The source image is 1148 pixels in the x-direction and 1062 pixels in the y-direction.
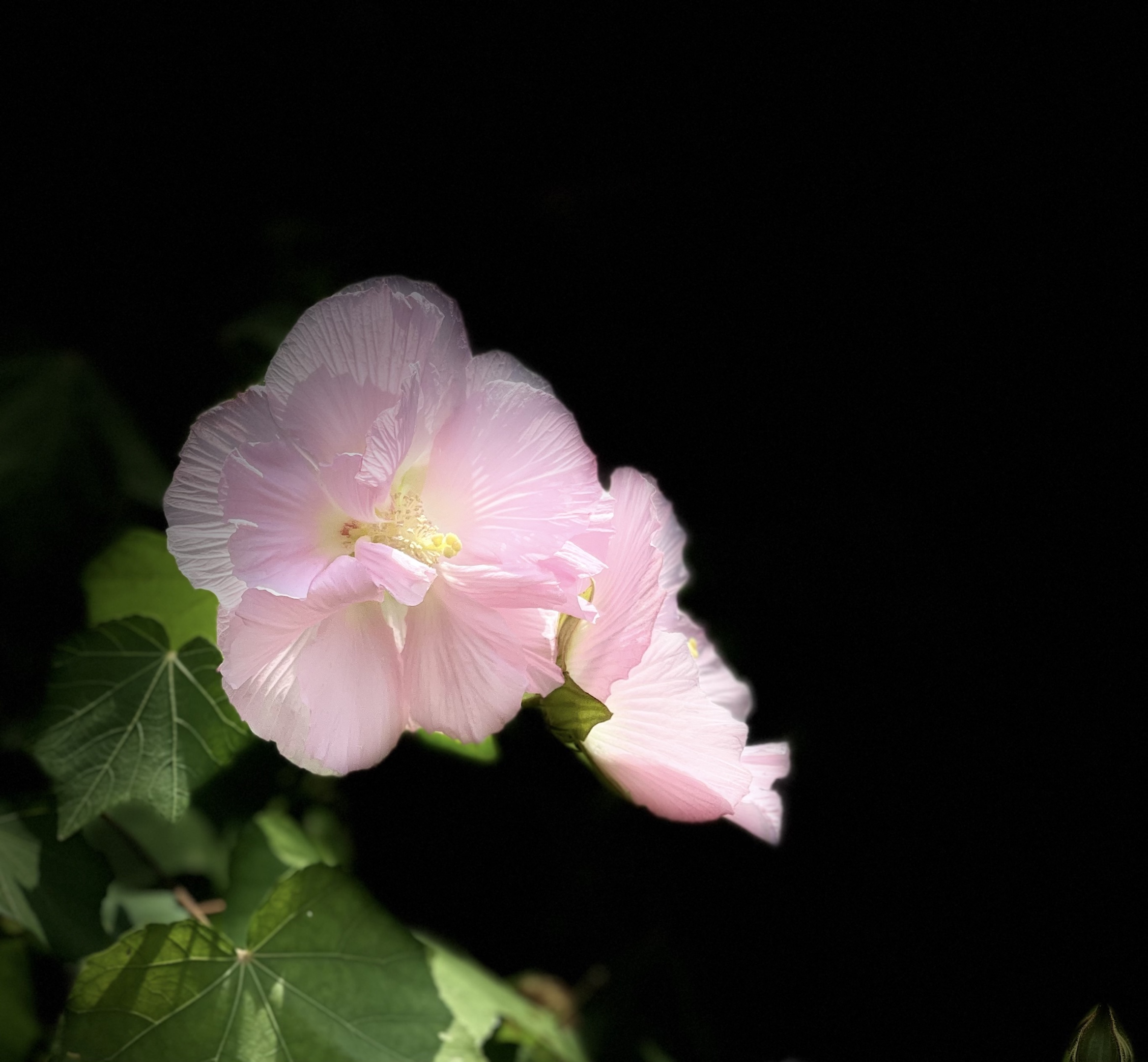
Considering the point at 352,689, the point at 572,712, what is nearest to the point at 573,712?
the point at 572,712

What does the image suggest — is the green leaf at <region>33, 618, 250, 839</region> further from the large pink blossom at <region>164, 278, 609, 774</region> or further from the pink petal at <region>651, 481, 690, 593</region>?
the pink petal at <region>651, 481, 690, 593</region>

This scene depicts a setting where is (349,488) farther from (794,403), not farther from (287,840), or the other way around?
(794,403)

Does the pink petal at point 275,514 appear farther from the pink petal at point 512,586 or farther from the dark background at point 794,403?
the dark background at point 794,403

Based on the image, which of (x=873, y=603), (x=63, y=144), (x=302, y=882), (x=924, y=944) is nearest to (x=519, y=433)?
(x=302, y=882)

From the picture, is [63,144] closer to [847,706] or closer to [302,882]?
[302,882]

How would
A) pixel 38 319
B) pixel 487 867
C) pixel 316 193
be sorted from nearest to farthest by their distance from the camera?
1. pixel 38 319
2. pixel 316 193
3. pixel 487 867

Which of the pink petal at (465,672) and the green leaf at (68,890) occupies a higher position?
the pink petal at (465,672)

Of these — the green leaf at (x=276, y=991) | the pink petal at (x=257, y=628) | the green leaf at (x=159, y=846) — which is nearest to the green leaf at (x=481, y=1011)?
the green leaf at (x=276, y=991)
